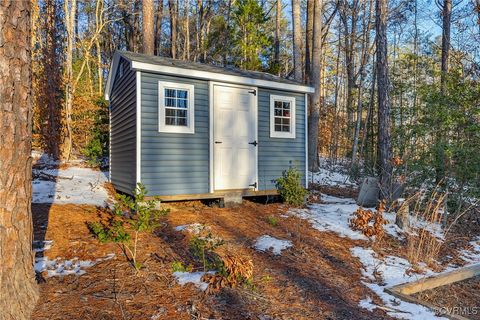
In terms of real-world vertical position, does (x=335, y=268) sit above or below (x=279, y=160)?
below

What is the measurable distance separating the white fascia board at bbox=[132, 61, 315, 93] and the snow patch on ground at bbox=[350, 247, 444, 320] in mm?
4034

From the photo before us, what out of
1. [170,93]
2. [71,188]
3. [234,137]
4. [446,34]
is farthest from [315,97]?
[71,188]

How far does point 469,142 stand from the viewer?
7500 mm

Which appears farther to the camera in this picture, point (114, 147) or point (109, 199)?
point (114, 147)

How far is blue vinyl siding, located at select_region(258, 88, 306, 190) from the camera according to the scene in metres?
7.64

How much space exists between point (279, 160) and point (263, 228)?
8.57ft

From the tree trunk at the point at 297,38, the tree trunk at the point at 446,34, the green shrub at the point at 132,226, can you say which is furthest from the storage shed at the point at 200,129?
the tree trunk at the point at 446,34

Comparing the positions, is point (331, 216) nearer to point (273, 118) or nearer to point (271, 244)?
point (271, 244)

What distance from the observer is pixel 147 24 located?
12.5 m

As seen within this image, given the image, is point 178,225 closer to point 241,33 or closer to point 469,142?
point 469,142

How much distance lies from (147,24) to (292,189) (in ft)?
28.6

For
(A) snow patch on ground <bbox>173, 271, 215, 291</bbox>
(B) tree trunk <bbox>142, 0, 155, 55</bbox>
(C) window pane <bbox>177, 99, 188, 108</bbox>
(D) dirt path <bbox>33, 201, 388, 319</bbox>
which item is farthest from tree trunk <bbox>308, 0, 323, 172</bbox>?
(A) snow patch on ground <bbox>173, 271, 215, 291</bbox>

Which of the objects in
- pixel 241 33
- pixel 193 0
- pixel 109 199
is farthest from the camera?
pixel 193 0

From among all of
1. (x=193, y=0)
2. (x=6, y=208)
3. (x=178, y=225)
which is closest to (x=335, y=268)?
(x=178, y=225)
